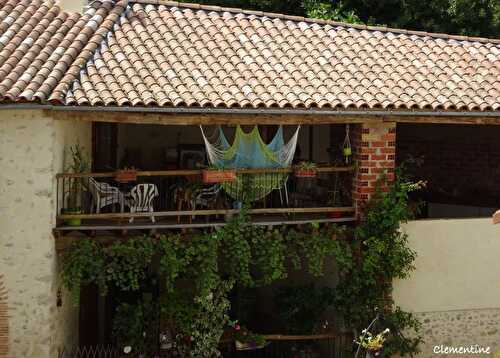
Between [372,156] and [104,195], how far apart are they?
408cm

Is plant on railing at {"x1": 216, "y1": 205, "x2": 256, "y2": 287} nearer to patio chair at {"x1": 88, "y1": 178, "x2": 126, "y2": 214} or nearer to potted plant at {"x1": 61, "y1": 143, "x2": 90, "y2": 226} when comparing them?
patio chair at {"x1": 88, "y1": 178, "x2": 126, "y2": 214}

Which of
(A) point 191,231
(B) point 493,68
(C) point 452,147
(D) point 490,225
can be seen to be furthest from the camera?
(C) point 452,147

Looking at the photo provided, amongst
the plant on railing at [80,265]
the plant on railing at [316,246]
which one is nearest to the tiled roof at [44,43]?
the plant on railing at [80,265]

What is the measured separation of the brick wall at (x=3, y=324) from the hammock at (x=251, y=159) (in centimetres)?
340

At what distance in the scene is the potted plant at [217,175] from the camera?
10.0 m

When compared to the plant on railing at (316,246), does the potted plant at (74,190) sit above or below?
above

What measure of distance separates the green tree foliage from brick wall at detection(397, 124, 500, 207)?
226 inches

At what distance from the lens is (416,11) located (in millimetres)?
20594

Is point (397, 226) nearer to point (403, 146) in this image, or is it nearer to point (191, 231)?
point (191, 231)

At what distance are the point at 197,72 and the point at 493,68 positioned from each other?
5234 millimetres

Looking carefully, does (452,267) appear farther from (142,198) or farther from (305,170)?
(142,198)

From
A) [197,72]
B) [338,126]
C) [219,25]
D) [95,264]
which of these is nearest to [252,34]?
[219,25]

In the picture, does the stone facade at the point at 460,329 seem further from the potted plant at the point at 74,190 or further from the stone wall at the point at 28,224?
the stone wall at the point at 28,224

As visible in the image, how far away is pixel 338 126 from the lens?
14.1 metres
